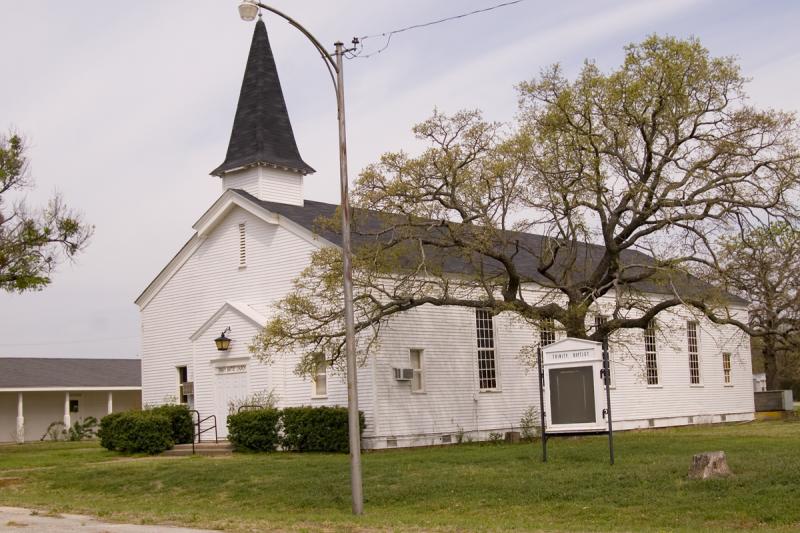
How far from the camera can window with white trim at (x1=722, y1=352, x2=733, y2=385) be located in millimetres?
41500

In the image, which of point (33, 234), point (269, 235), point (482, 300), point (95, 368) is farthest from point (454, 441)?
point (95, 368)

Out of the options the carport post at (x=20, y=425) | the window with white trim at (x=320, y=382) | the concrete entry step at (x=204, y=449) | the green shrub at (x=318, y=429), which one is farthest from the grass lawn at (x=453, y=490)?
the carport post at (x=20, y=425)

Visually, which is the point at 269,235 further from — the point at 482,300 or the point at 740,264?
the point at 740,264

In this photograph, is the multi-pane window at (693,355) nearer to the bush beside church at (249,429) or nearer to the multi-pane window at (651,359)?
the multi-pane window at (651,359)

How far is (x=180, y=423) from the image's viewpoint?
29.2 metres

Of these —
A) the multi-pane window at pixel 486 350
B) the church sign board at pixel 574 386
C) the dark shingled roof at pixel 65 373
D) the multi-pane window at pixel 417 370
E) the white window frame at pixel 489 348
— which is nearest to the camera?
the church sign board at pixel 574 386

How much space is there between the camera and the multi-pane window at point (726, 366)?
41500 millimetres

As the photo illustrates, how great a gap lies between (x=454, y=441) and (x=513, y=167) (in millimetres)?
9167

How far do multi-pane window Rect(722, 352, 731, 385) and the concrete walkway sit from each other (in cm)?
3121

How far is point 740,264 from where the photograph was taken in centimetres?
2261

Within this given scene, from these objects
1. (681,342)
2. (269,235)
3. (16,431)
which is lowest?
(16,431)

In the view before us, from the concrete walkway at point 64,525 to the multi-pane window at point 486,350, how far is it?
16.1 meters

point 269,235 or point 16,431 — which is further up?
point 269,235

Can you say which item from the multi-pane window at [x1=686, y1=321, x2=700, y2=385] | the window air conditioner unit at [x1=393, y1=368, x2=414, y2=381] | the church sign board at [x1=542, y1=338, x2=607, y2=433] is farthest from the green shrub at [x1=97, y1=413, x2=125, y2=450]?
the multi-pane window at [x1=686, y1=321, x2=700, y2=385]
